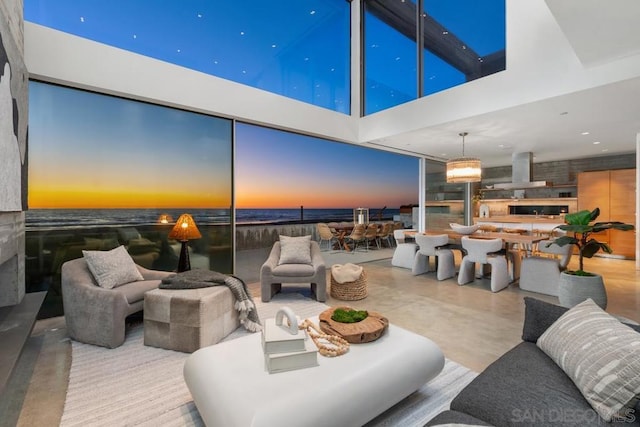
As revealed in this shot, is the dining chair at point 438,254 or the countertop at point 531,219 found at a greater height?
the countertop at point 531,219

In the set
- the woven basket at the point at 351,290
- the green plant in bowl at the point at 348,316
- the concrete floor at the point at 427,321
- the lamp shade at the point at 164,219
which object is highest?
the lamp shade at the point at 164,219

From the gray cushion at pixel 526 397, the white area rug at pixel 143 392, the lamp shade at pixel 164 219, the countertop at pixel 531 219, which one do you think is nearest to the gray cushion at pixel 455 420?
the gray cushion at pixel 526 397

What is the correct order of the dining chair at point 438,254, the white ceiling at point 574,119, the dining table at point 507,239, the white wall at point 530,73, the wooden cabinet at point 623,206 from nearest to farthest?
1. the white ceiling at point 574,119
2. the white wall at point 530,73
3. the dining table at point 507,239
4. the dining chair at point 438,254
5. the wooden cabinet at point 623,206

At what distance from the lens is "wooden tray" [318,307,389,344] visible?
71.1 inches

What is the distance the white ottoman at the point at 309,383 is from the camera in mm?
1277

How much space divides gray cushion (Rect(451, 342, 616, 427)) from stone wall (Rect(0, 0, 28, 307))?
3038 mm

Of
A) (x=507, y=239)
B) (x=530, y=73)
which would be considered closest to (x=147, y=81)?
(x=530, y=73)

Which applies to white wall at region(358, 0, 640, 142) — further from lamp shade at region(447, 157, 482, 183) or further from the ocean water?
the ocean water

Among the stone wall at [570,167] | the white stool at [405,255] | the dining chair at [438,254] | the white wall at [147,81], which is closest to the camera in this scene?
the white wall at [147,81]

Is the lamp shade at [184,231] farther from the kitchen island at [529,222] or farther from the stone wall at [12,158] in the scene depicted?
the kitchen island at [529,222]

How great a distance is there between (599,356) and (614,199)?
323 inches

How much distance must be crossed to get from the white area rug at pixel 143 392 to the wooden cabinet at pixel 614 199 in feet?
24.4

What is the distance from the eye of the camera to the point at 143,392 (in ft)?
6.48

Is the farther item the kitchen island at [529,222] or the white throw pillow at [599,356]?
the kitchen island at [529,222]
